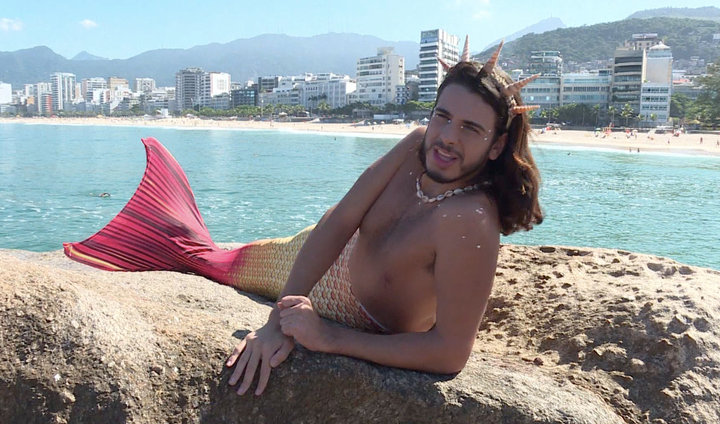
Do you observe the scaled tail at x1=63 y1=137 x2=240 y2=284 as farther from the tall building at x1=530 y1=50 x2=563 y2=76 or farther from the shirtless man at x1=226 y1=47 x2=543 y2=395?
the tall building at x1=530 y1=50 x2=563 y2=76

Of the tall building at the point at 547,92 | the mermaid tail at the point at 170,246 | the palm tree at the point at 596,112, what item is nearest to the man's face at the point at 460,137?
the mermaid tail at the point at 170,246

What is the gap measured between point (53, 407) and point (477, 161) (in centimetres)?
128

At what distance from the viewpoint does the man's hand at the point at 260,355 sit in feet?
5.30

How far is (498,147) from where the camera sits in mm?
1865

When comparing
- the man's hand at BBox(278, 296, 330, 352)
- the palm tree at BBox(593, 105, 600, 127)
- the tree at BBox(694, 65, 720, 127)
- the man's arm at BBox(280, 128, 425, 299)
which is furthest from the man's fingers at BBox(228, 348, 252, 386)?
the palm tree at BBox(593, 105, 600, 127)

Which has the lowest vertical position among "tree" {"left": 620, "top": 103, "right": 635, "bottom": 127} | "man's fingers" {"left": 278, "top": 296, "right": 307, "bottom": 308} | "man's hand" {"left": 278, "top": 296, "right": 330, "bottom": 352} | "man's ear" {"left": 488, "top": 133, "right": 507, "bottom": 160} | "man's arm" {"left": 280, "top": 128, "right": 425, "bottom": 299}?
"man's hand" {"left": 278, "top": 296, "right": 330, "bottom": 352}

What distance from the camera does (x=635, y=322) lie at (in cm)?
239

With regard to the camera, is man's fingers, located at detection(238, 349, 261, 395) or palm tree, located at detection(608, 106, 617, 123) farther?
palm tree, located at detection(608, 106, 617, 123)

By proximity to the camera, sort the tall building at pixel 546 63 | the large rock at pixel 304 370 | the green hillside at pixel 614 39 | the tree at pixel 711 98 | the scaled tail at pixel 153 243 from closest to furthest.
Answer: the large rock at pixel 304 370, the scaled tail at pixel 153 243, the tree at pixel 711 98, the tall building at pixel 546 63, the green hillside at pixel 614 39

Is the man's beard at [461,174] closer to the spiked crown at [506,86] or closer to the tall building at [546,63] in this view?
the spiked crown at [506,86]

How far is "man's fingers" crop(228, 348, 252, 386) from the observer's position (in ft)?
5.31

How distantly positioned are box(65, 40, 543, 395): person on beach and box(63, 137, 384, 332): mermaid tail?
1.04 metres

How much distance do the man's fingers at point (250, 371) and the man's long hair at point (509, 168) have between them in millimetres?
813

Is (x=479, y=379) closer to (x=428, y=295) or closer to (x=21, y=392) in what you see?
(x=428, y=295)
